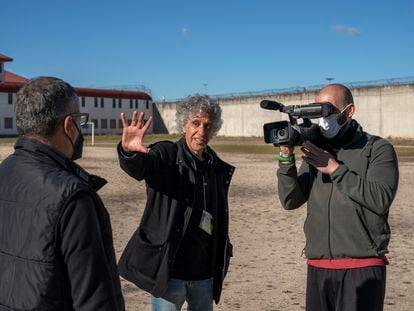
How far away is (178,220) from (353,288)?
1062 mm

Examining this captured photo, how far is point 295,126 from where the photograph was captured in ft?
9.84

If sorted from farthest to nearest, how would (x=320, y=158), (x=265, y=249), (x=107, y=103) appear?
(x=107, y=103) < (x=265, y=249) < (x=320, y=158)

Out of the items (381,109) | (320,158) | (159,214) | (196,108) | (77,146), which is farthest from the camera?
(381,109)

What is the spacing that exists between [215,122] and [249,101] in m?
58.1

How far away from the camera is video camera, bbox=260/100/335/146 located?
293 cm

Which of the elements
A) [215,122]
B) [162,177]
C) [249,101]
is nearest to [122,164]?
[162,177]

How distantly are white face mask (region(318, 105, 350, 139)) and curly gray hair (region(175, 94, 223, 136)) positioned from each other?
2.73 feet

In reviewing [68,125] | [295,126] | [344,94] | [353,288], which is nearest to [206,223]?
[295,126]

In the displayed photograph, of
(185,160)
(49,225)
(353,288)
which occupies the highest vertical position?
(185,160)

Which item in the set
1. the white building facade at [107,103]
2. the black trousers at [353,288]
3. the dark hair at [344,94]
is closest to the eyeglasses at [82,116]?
the dark hair at [344,94]

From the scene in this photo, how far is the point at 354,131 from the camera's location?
3070 mm

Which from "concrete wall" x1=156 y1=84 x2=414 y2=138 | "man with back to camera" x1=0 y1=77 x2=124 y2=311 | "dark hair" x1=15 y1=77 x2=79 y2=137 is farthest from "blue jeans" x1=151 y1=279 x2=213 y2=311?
"concrete wall" x1=156 y1=84 x2=414 y2=138

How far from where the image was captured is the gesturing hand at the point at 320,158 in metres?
2.89

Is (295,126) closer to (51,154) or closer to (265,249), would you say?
(51,154)
